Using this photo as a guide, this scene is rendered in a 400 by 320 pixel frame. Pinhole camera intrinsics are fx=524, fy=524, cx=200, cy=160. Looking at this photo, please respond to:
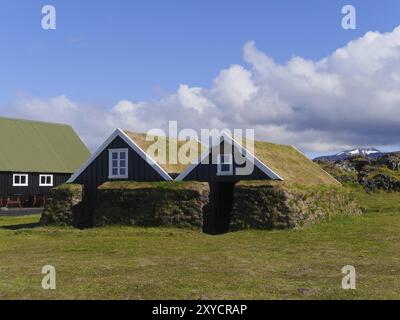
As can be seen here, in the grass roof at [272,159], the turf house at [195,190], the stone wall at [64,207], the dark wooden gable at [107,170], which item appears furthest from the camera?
the dark wooden gable at [107,170]

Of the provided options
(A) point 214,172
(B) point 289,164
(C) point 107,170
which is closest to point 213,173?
(A) point 214,172

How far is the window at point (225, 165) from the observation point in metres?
28.4

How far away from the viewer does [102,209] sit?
28938 mm

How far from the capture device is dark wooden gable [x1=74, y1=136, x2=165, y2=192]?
3022 cm

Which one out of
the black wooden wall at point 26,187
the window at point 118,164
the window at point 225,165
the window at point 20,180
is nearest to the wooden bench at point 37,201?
the black wooden wall at point 26,187

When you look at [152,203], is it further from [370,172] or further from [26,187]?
[370,172]

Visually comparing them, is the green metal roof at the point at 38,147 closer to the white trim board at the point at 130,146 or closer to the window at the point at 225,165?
the white trim board at the point at 130,146

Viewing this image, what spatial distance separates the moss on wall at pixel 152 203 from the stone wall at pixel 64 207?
1.80m

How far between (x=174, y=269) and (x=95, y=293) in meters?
3.74

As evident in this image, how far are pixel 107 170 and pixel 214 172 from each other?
6940 mm

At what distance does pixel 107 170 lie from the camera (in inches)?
1238
